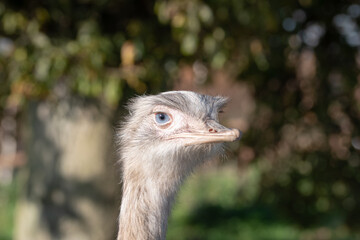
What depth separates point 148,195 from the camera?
1.99 metres

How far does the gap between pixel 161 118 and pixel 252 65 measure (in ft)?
8.82

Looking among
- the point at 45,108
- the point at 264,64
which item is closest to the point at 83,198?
the point at 45,108

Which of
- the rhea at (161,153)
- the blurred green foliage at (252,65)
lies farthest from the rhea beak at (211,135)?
the blurred green foliage at (252,65)

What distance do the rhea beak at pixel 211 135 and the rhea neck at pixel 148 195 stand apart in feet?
0.30

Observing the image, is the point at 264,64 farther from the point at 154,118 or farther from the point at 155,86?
the point at 154,118

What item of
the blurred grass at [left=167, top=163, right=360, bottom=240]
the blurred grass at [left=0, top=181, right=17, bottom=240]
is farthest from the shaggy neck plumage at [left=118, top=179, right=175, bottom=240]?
the blurred grass at [left=0, top=181, right=17, bottom=240]

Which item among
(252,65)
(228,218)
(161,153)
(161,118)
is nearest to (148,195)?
(161,153)

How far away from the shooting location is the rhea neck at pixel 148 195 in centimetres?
193

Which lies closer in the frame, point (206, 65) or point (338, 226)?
point (206, 65)

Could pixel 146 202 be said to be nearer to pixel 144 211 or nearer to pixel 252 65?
pixel 144 211

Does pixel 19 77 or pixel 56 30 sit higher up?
pixel 56 30

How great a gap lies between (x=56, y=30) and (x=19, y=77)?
503mm

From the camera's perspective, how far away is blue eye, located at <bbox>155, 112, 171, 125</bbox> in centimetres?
211

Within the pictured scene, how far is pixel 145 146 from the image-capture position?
6.93 feet
